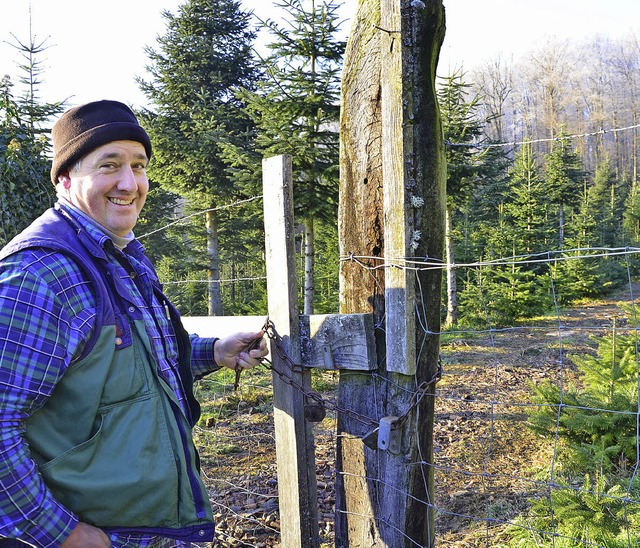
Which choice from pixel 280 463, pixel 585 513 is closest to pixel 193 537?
pixel 280 463

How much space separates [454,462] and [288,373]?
131 inches

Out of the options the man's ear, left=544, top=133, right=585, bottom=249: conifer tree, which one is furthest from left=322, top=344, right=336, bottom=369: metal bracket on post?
left=544, top=133, right=585, bottom=249: conifer tree

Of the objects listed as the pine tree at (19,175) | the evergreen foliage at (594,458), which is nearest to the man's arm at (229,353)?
the evergreen foliage at (594,458)

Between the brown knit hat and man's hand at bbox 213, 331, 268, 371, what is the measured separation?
3.37 ft

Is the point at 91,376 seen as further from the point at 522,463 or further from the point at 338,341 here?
the point at 522,463

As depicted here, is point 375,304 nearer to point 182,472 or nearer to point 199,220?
point 182,472

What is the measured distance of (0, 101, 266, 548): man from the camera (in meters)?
1.31

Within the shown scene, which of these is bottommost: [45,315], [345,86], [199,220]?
[45,315]

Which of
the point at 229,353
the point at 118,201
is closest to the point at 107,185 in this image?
the point at 118,201

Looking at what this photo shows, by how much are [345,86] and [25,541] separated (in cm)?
205

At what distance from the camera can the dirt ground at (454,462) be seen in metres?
3.50

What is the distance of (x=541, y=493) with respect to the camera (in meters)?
4.04

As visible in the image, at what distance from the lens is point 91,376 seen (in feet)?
4.67

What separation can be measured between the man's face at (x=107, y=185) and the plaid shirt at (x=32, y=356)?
289 millimetres
